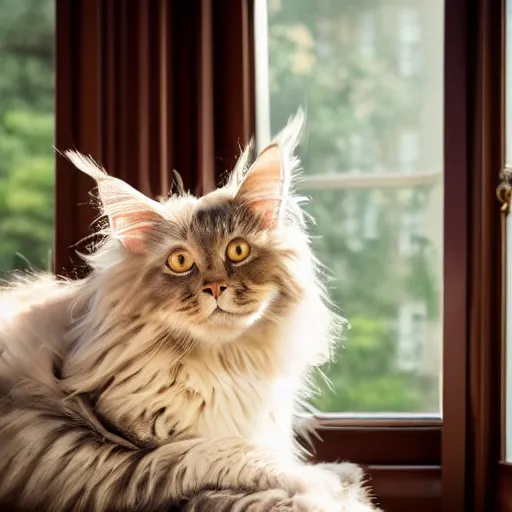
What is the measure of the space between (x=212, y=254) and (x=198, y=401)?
203mm

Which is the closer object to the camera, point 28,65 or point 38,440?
point 38,440

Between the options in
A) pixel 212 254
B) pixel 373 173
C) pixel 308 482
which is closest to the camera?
pixel 308 482

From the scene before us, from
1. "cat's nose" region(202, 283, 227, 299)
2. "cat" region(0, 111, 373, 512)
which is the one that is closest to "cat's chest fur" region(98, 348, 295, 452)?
"cat" region(0, 111, 373, 512)

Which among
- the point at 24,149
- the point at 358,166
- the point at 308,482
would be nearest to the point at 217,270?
the point at 308,482

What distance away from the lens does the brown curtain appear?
1471mm

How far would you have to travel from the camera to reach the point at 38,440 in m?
0.95

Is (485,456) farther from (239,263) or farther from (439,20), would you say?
(439,20)

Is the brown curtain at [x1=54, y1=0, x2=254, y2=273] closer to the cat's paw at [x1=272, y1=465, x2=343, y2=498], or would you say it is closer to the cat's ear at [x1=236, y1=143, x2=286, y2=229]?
the cat's ear at [x1=236, y1=143, x2=286, y2=229]

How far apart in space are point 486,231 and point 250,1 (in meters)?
0.66

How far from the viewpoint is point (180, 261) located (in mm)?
1006

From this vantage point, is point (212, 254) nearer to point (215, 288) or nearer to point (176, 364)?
point (215, 288)

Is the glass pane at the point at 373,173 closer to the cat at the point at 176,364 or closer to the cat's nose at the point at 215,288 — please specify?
the cat at the point at 176,364

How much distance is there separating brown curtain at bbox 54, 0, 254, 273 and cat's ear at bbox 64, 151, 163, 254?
0.42 meters

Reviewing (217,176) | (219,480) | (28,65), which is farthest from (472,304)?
(28,65)
